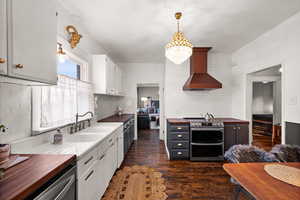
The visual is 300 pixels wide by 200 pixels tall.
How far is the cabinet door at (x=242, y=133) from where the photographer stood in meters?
3.51

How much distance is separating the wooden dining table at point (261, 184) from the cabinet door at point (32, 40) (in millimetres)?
1737

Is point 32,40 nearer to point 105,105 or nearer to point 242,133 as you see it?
point 105,105

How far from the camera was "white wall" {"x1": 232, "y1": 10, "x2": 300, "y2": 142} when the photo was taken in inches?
92.1

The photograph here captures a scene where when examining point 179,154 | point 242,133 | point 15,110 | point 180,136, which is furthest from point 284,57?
point 15,110

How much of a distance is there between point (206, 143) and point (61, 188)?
3032 mm

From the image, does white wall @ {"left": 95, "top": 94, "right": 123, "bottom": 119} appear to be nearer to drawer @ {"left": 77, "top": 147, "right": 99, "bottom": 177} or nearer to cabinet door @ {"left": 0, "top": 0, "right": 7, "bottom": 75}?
drawer @ {"left": 77, "top": 147, "right": 99, "bottom": 177}

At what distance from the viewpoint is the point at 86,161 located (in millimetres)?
1492

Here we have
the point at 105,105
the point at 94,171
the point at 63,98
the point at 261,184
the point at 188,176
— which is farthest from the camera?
the point at 105,105

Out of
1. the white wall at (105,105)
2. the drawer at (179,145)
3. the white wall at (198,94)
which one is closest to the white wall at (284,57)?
the white wall at (198,94)

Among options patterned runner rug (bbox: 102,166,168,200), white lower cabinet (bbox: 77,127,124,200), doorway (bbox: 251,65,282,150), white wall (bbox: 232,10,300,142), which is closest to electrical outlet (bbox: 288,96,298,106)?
white wall (bbox: 232,10,300,142)

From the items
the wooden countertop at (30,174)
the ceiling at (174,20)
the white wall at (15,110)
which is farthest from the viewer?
the ceiling at (174,20)

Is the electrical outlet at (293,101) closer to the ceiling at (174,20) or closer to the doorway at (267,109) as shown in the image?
the doorway at (267,109)

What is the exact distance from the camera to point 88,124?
2.81 m

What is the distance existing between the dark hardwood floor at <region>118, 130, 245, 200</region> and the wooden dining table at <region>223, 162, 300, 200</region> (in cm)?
113
